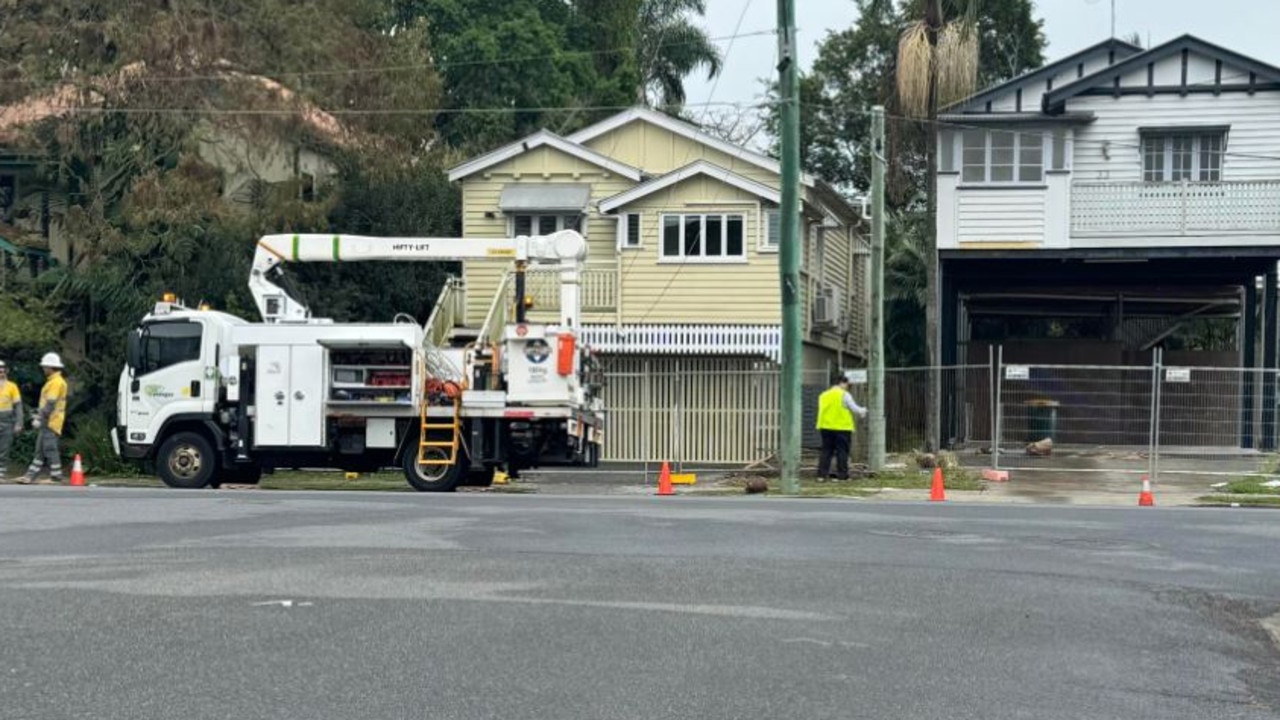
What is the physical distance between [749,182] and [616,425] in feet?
17.6

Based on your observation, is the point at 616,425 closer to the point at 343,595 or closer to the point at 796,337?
the point at 796,337

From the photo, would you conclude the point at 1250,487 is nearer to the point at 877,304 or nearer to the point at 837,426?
the point at 837,426

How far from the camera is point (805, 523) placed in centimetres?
1547

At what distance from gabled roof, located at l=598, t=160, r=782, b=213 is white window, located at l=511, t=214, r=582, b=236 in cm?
143

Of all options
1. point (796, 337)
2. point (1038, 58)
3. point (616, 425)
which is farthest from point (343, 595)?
point (1038, 58)

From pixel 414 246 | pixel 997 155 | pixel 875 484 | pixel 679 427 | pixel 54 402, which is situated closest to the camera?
pixel 414 246

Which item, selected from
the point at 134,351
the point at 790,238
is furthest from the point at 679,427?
the point at 134,351

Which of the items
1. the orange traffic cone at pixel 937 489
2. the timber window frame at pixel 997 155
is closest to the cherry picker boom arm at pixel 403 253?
the orange traffic cone at pixel 937 489

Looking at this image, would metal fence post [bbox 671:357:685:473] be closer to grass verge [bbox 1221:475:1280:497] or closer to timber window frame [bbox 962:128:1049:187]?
timber window frame [bbox 962:128:1049:187]

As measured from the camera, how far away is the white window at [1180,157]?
3094 centimetres

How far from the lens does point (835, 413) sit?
25750 mm

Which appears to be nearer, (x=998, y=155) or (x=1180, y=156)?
(x=1180, y=156)

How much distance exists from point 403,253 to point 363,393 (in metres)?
2.65

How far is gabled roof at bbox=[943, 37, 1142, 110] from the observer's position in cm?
3127
